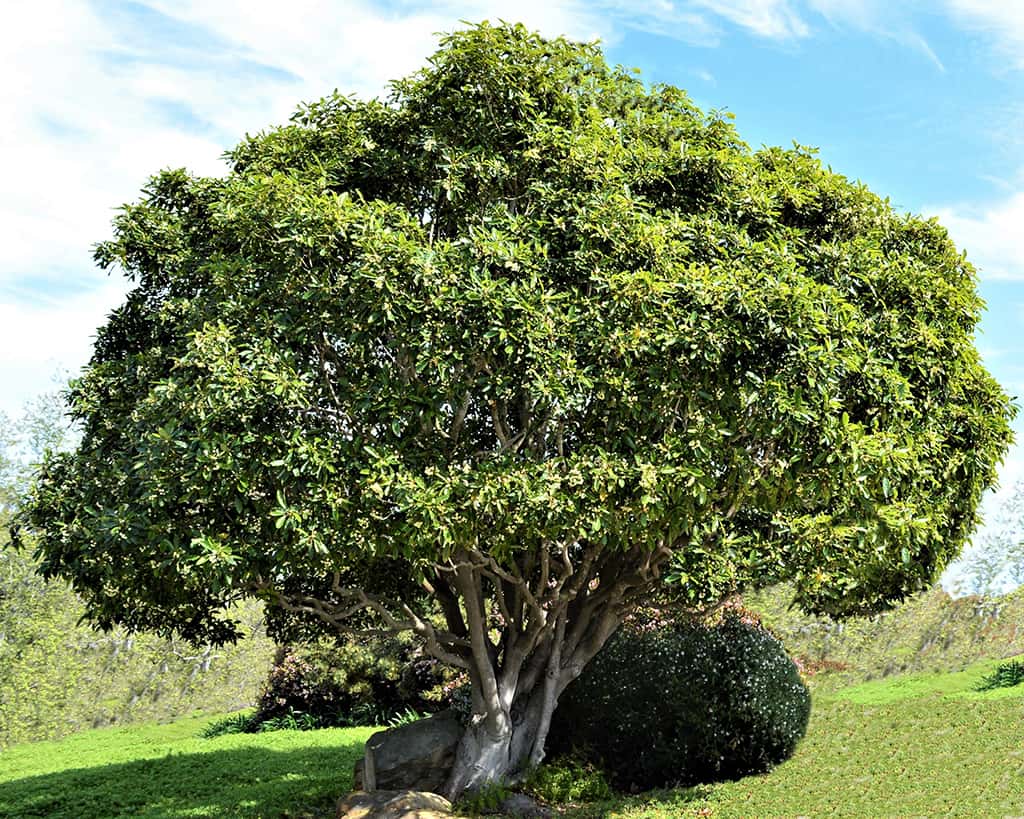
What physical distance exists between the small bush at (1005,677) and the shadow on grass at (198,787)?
571 inches

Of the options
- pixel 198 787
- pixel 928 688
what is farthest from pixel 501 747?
pixel 928 688

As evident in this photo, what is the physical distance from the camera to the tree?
32.5ft

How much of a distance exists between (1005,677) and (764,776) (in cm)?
922

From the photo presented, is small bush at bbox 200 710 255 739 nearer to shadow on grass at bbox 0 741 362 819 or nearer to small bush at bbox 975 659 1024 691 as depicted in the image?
shadow on grass at bbox 0 741 362 819

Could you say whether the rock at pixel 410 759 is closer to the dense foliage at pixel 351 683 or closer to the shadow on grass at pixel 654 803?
the shadow on grass at pixel 654 803

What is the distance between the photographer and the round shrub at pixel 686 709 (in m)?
15.3

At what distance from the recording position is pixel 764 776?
50.6ft

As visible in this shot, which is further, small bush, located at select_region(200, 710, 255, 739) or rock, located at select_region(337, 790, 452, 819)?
small bush, located at select_region(200, 710, 255, 739)

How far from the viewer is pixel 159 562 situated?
10.5 meters

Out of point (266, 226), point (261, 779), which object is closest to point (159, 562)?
point (266, 226)

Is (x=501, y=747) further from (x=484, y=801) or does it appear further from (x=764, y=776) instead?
(x=764, y=776)

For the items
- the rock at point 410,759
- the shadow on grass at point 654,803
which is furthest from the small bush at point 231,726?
the shadow on grass at point 654,803

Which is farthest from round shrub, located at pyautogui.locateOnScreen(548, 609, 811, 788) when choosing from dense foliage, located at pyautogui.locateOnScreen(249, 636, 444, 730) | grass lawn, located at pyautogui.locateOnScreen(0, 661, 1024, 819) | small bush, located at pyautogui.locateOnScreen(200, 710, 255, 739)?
small bush, located at pyautogui.locateOnScreen(200, 710, 255, 739)

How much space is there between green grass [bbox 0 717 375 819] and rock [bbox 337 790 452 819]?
6.16 ft
